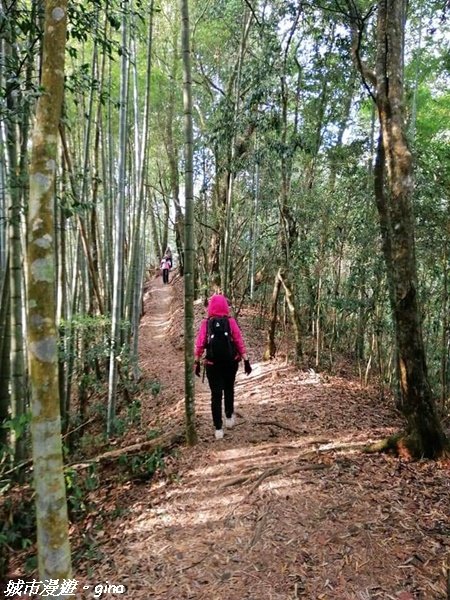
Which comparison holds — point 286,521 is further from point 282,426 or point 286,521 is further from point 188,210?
point 188,210

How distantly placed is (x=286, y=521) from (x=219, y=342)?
1.82 metres

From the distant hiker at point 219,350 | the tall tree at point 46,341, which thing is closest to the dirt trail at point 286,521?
the distant hiker at point 219,350

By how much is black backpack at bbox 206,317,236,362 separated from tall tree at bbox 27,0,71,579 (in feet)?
8.73

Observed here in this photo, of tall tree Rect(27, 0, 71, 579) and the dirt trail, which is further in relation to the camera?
the dirt trail

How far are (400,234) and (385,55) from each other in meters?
1.75

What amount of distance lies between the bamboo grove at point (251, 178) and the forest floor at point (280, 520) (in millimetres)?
1334

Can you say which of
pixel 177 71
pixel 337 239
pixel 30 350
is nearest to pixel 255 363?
pixel 337 239

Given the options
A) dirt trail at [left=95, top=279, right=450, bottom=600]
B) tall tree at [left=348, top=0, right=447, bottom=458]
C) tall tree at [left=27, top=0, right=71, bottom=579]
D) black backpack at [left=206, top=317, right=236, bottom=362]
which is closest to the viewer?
tall tree at [left=27, top=0, right=71, bottom=579]

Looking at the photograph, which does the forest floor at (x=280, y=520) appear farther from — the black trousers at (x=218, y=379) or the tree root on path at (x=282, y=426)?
the black trousers at (x=218, y=379)

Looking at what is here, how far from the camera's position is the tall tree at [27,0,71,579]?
5.53ft

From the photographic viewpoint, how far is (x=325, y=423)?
16.6 feet

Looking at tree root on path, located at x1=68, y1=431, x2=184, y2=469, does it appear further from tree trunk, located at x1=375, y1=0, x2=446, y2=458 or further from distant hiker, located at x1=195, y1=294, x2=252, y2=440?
tree trunk, located at x1=375, y1=0, x2=446, y2=458

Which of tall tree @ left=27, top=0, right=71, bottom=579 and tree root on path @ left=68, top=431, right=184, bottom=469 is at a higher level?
tall tree @ left=27, top=0, right=71, bottom=579

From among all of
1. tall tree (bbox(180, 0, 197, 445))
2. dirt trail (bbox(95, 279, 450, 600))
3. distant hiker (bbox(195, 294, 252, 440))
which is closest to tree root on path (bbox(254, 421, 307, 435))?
dirt trail (bbox(95, 279, 450, 600))
